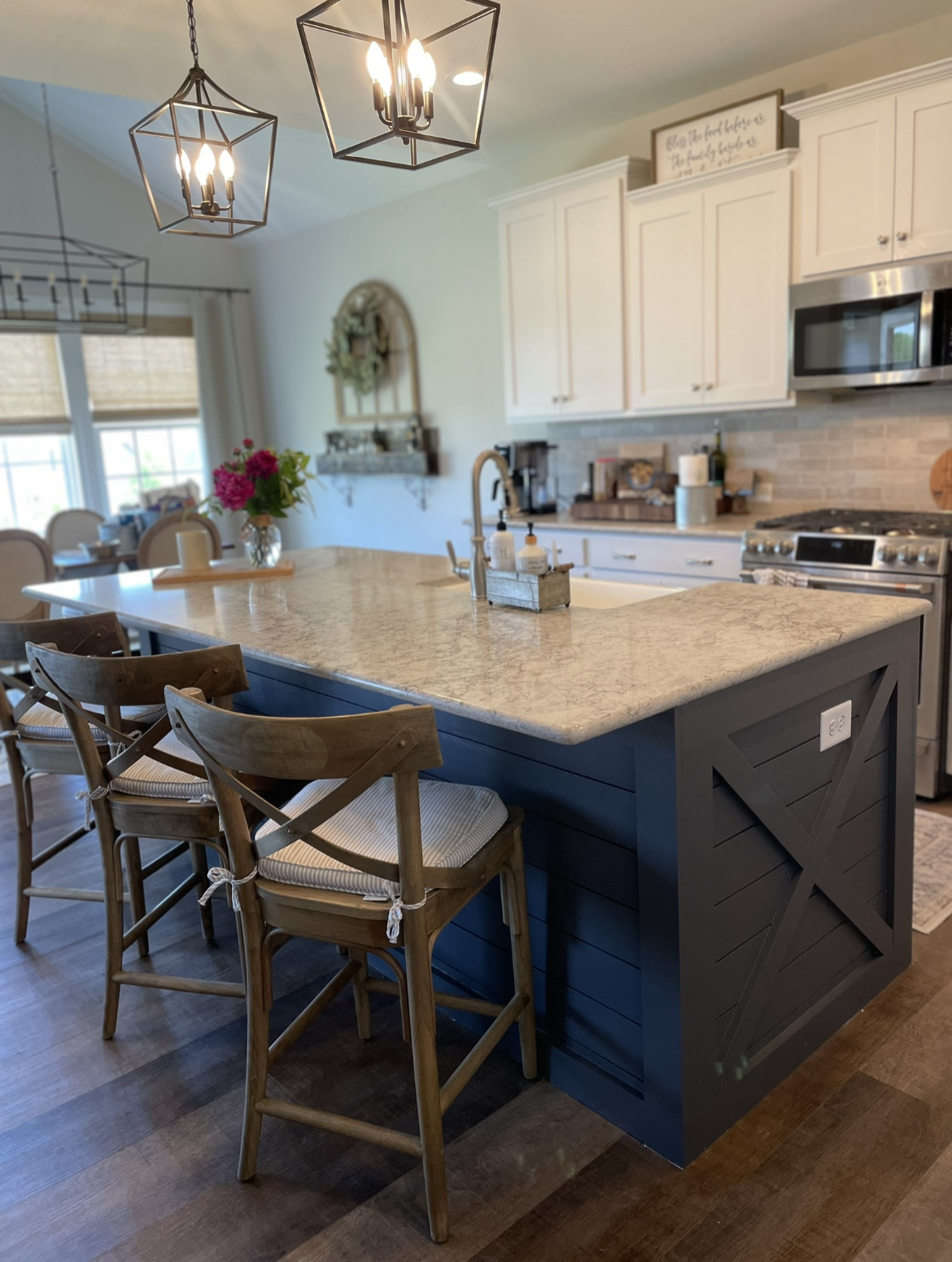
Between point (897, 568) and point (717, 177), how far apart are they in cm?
180

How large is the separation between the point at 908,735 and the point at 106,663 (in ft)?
5.91

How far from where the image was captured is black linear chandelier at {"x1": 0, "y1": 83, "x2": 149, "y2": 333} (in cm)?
604

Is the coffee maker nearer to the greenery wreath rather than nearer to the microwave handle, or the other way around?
the greenery wreath

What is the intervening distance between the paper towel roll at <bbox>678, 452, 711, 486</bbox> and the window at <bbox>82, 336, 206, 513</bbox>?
434 cm

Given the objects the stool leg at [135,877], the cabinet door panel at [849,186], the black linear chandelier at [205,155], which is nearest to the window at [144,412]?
the black linear chandelier at [205,155]

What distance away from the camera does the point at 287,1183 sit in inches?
69.6

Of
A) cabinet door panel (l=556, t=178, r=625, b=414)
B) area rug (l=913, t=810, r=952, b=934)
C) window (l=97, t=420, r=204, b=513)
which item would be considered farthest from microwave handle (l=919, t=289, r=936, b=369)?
window (l=97, t=420, r=204, b=513)

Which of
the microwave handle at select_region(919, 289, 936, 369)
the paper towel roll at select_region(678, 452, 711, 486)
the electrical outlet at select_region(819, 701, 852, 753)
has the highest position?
the microwave handle at select_region(919, 289, 936, 369)

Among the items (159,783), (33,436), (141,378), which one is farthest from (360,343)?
(159,783)

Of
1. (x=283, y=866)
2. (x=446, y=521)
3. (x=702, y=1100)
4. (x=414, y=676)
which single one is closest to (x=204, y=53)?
(x=446, y=521)

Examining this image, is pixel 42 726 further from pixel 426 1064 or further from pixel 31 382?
pixel 31 382

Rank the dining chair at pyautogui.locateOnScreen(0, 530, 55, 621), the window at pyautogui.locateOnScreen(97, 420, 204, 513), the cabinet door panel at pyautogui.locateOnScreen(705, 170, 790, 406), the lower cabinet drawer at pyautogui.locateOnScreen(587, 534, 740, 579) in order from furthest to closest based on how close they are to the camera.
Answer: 1. the window at pyautogui.locateOnScreen(97, 420, 204, 513)
2. the dining chair at pyautogui.locateOnScreen(0, 530, 55, 621)
3. the lower cabinet drawer at pyautogui.locateOnScreen(587, 534, 740, 579)
4. the cabinet door panel at pyautogui.locateOnScreen(705, 170, 790, 406)

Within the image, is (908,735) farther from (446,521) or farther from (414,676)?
(446,521)

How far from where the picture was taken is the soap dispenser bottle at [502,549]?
2305 millimetres
